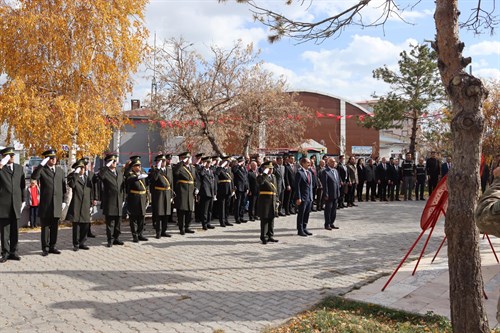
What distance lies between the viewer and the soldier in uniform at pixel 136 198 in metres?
9.69

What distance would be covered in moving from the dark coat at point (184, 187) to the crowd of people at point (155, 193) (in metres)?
0.02

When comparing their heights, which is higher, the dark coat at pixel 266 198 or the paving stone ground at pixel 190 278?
the dark coat at pixel 266 198

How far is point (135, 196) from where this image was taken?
9711 mm

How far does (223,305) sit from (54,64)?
1036cm

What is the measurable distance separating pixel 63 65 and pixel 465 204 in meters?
12.1

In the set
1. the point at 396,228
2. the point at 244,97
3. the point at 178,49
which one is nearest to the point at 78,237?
the point at 396,228

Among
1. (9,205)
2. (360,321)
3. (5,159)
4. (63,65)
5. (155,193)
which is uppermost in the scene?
(63,65)

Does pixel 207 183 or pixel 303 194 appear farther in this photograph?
pixel 207 183

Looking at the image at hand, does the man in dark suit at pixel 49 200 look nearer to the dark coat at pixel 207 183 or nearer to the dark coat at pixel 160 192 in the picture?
the dark coat at pixel 160 192

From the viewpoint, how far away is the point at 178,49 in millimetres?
19562

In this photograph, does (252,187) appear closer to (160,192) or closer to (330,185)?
(330,185)

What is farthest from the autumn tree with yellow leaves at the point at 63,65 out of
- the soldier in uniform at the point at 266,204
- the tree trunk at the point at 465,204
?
the tree trunk at the point at 465,204

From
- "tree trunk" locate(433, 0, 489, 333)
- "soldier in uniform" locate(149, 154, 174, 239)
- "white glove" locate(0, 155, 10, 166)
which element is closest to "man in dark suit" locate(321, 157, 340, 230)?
"soldier in uniform" locate(149, 154, 174, 239)

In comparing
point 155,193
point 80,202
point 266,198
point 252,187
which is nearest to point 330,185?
point 266,198
